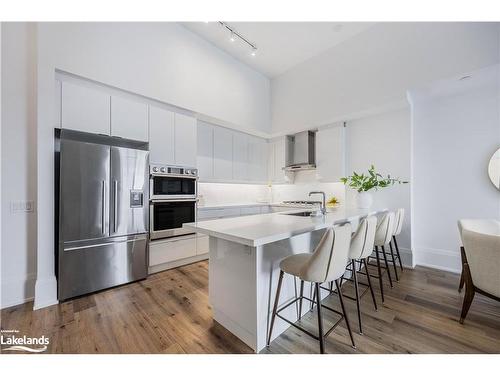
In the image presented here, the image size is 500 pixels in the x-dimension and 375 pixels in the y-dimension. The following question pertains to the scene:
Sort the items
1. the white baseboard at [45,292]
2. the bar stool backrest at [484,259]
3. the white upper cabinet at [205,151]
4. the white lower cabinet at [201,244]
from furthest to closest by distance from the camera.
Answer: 1. the white upper cabinet at [205,151]
2. the white lower cabinet at [201,244]
3. the white baseboard at [45,292]
4. the bar stool backrest at [484,259]

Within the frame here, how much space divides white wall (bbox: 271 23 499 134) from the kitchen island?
2.49 m

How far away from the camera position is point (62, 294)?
7.18 feet

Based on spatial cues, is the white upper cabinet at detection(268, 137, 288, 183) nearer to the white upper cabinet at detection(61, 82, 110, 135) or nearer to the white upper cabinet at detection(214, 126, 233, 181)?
the white upper cabinet at detection(214, 126, 233, 181)

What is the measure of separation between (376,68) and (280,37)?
5.17ft

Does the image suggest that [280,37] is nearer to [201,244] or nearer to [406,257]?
[201,244]

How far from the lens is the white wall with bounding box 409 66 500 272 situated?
2824 millimetres

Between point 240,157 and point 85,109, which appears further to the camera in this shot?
point 240,157

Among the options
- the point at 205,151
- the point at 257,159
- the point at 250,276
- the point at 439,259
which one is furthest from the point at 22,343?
the point at 439,259

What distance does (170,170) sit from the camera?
10.2ft

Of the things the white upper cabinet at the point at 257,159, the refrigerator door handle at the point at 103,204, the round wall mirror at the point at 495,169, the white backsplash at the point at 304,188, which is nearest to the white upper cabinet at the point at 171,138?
the refrigerator door handle at the point at 103,204

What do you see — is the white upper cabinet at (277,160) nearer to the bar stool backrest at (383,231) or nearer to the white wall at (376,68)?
the white wall at (376,68)

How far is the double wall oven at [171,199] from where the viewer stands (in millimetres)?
2922

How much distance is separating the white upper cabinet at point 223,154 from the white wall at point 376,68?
1146 mm
